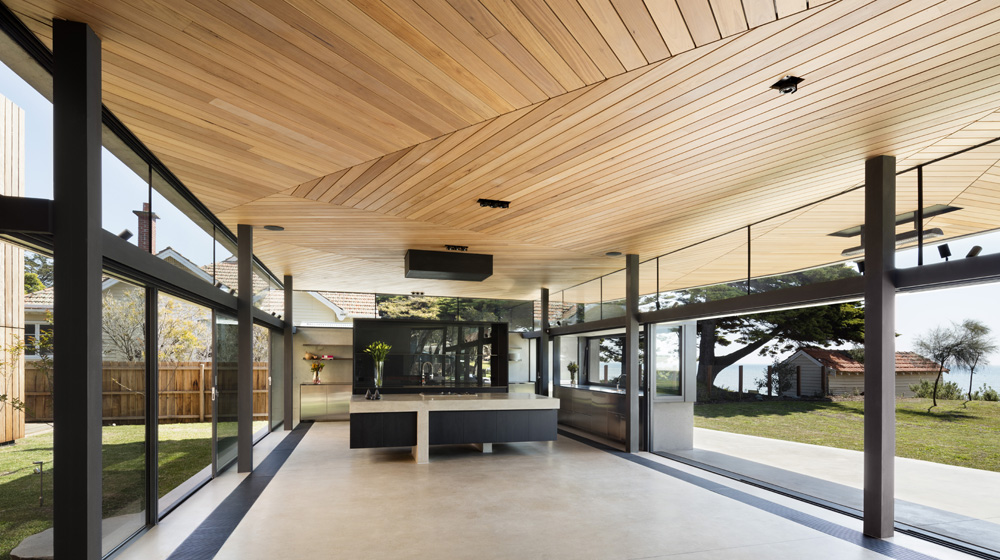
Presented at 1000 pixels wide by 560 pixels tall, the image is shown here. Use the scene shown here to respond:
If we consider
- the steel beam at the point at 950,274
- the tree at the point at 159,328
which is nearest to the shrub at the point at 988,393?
the steel beam at the point at 950,274

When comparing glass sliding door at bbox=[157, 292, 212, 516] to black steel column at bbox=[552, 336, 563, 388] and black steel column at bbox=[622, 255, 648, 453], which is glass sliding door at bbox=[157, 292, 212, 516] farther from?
black steel column at bbox=[552, 336, 563, 388]

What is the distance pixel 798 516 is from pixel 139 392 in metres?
5.35

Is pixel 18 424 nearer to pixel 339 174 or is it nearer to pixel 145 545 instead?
pixel 145 545

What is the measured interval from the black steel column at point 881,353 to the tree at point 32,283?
537 cm

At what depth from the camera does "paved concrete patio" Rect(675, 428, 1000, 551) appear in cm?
466

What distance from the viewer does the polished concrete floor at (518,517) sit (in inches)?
159

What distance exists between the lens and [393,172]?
4.50m

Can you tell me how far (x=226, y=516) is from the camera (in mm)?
4816

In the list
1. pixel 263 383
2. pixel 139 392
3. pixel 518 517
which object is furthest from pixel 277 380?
pixel 518 517

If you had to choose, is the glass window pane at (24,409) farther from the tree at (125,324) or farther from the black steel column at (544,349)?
the black steel column at (544,349)

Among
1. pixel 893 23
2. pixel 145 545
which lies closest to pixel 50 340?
pixel 145 545

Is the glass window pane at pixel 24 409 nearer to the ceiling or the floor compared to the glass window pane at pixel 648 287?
nearer to the floor

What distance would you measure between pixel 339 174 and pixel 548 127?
1870 millimetres

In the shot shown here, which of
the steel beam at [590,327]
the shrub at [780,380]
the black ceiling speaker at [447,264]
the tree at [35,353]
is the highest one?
the black ceiling speaker at [447,264]
